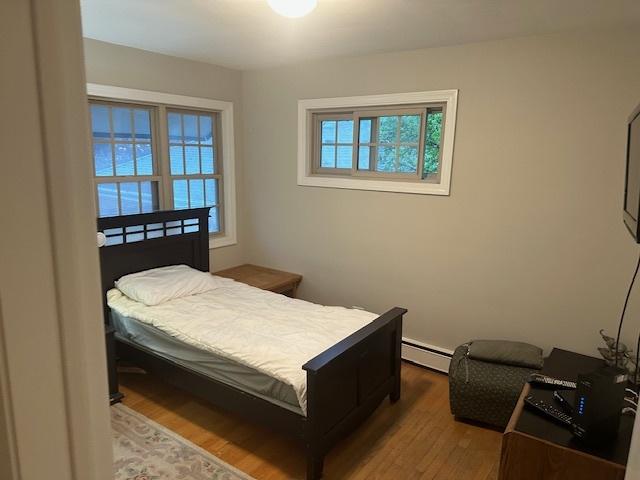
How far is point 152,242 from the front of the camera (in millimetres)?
3584

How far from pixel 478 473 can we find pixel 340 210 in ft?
7.30

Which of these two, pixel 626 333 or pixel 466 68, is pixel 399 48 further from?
pixel 626 333

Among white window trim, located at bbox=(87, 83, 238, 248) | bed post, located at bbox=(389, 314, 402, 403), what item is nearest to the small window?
white window trim, located at bbox=(87, 83, 238, 248)

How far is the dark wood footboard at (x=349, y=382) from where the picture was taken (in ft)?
7.19

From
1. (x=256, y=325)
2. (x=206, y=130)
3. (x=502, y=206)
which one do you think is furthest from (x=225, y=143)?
(x=502, y=206)

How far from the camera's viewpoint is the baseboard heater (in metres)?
3.45

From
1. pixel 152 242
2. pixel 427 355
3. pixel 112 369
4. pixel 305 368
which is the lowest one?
pixel 427 355

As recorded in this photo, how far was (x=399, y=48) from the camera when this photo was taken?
321cm

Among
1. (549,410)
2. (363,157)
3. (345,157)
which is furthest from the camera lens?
(345,157)

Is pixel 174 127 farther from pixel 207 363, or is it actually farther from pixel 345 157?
pixel 207 363

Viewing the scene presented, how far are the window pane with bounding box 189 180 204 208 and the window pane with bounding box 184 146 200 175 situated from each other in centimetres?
10

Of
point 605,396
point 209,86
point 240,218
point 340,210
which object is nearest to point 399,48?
point 340,210

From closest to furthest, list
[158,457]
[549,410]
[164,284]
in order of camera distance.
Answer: [549,410] → [158,457] → [164,284]

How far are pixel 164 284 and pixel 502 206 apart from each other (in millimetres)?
2511
